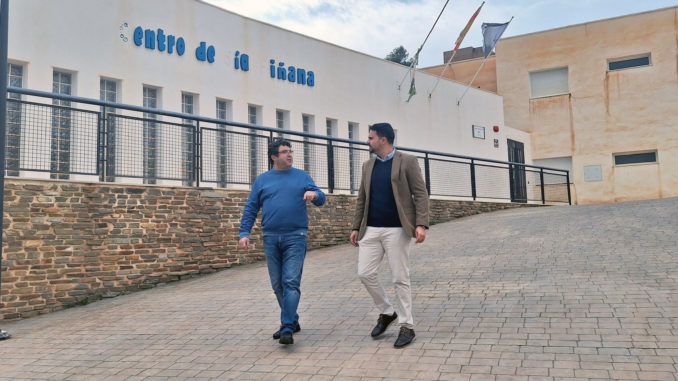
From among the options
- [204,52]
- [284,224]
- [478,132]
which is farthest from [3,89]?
[478,132]

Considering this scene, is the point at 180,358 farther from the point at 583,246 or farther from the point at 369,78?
the point at 369,78

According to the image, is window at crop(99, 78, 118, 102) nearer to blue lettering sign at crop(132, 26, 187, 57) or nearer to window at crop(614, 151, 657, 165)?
blue lettering sign at crop(132, 26, 187, 57)

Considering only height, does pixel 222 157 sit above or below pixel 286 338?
above

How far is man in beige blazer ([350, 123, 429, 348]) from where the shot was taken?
520 centimetres

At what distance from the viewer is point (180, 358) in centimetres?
536

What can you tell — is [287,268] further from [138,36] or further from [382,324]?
[138,36]

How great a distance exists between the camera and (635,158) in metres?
27.5

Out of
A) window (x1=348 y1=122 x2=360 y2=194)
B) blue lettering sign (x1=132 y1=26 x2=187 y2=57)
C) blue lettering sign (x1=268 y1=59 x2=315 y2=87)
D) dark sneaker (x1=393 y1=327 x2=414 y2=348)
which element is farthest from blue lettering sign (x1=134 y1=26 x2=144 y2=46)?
dark sneaker (x1=393 y1=327 x2=414 y2=348)

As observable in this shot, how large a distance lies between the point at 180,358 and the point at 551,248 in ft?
20.2

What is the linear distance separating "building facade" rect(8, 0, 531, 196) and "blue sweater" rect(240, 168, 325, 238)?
4521 mm

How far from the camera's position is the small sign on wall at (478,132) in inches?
1005

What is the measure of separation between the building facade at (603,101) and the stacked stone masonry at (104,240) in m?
21.4

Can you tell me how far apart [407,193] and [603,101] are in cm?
2574

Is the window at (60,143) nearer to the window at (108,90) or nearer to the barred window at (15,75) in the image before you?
the barred window at (15,75)
